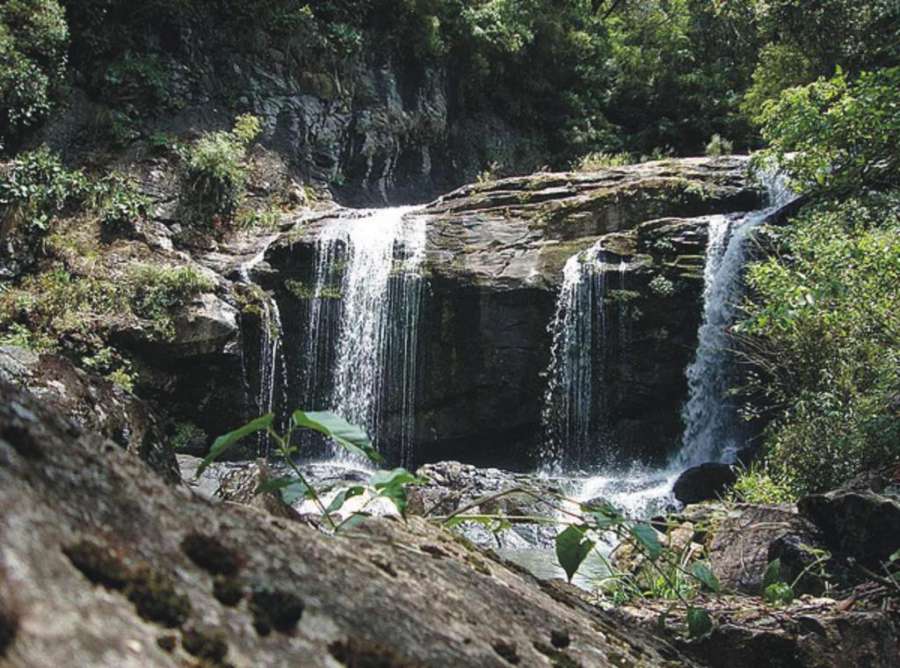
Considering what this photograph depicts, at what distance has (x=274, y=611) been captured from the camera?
4.78ft

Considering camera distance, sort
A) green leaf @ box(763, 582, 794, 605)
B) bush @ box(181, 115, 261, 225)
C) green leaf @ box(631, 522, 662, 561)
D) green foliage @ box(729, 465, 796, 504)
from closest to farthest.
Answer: green leaf @ box(631, 522, 662, 561) < green leaf @ box(763, 582, 794, 605) < green foliage @ box(729, 465, 796, 504) < bush @ box(181, 115, 261, 225)

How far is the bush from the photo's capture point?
1558cm


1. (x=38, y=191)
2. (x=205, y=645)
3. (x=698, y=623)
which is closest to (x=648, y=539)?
(x=698, y=623)

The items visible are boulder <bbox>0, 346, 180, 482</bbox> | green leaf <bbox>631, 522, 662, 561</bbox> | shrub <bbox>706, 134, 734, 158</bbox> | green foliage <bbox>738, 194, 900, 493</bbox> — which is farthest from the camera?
shrub <bbox>706, 134, 734, 158</bbox>

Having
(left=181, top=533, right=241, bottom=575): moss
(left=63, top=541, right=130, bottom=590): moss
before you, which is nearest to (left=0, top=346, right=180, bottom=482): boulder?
(left=181, top=533, right=241, bottom=575): moss

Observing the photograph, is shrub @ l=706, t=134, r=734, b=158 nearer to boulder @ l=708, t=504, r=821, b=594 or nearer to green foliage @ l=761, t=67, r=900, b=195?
green foliage @ l=761, t=67, r=900, b=195

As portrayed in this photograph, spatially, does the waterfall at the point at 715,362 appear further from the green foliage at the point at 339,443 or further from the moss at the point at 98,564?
the moss at the point at 98,564

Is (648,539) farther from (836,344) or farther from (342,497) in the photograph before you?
(836,344)

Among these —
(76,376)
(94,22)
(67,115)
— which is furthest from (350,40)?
(76,376)

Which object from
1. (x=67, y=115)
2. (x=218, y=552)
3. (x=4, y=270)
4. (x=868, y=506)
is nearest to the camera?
(x=218, y=552)

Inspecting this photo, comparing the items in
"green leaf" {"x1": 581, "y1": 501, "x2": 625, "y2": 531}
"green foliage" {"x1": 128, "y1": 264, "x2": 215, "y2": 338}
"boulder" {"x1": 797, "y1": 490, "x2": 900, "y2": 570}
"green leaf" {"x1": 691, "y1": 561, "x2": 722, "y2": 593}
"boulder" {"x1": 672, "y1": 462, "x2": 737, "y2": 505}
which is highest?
"green foliage" {"x1": 128, "y1": 264, "x2": 215, "y2": 338}

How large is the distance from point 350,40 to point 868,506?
18.4 m

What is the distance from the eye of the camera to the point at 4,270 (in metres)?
12.9

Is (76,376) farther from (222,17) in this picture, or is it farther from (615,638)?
(222,17)
